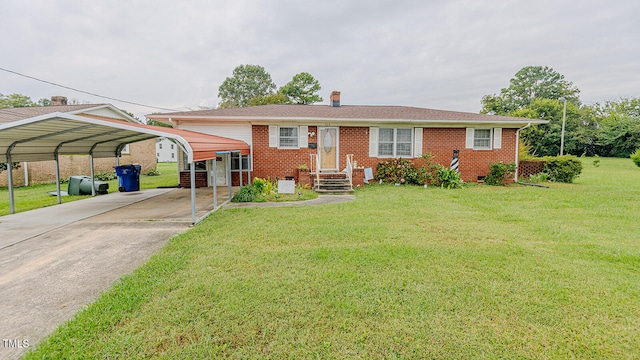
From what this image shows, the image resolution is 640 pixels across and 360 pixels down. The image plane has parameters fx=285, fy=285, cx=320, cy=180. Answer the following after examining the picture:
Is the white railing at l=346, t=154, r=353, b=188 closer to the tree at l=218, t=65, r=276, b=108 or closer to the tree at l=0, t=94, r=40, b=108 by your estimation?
the tree at l=218, t=65, r=276, b=108

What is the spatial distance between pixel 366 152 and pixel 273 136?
415 centimetres

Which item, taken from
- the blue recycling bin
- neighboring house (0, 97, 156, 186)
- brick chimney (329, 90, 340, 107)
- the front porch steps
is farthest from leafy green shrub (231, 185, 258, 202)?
neighboring house (0, 97, 156, 186)

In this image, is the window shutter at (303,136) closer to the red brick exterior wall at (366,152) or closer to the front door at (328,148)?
the red brick exterior wall at (366,152)

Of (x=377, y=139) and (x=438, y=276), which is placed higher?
(x=377, y=139)

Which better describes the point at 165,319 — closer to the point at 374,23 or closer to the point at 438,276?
the point at 438,276

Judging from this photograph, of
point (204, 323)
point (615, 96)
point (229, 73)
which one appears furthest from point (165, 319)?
point (615, 96)

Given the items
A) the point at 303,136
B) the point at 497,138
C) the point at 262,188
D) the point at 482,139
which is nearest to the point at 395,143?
the point at 482,139

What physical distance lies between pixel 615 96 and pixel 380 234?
2066 inches

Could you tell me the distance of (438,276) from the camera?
11.8 feet

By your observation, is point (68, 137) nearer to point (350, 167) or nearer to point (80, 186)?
point (80, 186)

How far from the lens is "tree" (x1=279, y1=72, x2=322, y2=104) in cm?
→ 3838

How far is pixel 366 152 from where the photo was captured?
12.7 meters

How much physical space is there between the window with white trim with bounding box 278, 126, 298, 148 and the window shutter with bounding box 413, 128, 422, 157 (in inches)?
210

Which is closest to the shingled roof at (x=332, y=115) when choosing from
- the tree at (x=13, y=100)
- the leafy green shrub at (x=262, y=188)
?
the leafy green shrub at (x=262, y=188)
